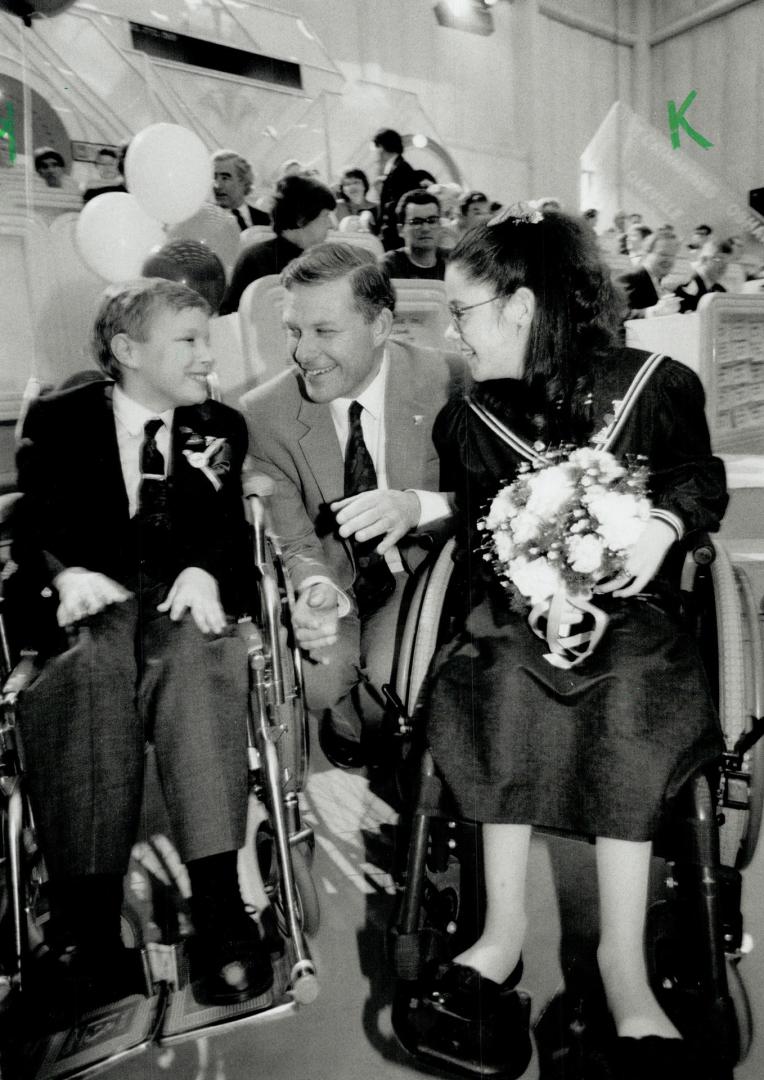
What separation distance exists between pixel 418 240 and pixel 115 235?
44.7 inches

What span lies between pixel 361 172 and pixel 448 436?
3250mm

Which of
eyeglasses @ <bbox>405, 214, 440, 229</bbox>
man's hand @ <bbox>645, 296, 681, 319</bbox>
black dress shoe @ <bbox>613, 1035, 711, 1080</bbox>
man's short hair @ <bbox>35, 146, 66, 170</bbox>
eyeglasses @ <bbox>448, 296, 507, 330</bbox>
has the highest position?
man's short hair @ <bbox>35, 146, 66, 170</bbox>

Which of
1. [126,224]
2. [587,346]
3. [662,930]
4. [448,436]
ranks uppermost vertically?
[126,224]

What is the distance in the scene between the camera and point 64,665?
126 cm

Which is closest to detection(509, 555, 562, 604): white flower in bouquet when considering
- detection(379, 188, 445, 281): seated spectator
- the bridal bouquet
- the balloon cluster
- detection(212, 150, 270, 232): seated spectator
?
the bridal bouquet

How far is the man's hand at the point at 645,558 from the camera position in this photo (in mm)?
1194

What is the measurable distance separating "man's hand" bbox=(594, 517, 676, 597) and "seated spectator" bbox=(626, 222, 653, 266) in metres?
3.40

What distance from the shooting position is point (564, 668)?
1161 mm

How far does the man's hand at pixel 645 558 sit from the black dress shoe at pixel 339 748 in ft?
3.05

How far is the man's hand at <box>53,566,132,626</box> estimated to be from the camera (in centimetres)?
131

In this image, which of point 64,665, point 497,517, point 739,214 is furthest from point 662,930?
point 739,214

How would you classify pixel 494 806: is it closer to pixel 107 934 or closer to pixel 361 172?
pixel 107 934

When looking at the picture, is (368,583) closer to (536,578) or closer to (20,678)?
(536,578)

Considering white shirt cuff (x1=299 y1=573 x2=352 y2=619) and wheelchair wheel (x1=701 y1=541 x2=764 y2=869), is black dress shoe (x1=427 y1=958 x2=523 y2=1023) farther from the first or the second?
white shirt cuff (x1=299 y1=573 x2=352 y2=619)
